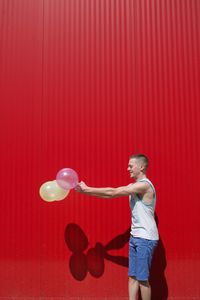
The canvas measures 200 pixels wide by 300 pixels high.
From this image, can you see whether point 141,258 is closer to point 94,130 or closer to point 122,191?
point 122,191

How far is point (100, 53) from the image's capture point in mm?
4188

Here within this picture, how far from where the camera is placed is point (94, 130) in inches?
161

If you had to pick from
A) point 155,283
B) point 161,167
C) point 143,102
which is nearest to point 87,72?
point 143,102

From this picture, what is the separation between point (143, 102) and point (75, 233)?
5.60 ft

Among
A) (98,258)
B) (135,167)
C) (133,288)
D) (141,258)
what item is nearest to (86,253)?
(98,258)

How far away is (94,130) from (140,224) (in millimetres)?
1266

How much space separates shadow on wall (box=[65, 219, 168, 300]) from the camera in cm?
394

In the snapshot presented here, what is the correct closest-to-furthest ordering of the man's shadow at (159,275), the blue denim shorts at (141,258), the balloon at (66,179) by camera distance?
the blue denim shorts at (141,258)
the balloon at (66,179)
the man's shadow at (159,275)

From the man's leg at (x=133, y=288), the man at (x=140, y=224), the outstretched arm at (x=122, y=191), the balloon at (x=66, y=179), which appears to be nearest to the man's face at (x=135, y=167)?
the man at (x=140, y=224)

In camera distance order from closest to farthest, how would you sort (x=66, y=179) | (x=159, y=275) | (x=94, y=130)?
(x=66, y=179)
(x=159, y=275)
(x=94, y=130)


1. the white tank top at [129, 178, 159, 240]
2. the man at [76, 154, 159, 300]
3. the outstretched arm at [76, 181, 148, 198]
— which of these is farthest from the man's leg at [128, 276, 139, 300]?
the outstretched arm at [76, 181, 148, 198]

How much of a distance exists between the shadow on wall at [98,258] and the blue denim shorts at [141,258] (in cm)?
58

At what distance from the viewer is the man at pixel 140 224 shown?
3.29 metres

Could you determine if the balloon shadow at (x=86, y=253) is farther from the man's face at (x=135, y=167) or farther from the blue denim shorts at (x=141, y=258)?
the man's face at (x=135, y=167)
